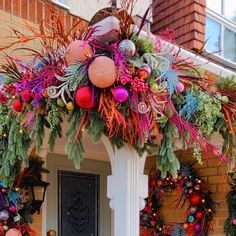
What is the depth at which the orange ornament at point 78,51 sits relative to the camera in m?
2.99

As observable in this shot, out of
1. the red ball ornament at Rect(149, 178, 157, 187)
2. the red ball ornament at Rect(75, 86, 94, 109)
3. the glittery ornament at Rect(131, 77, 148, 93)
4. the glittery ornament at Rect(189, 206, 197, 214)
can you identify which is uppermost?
the glittery ornament at Rect(131, 77, 148, 93)

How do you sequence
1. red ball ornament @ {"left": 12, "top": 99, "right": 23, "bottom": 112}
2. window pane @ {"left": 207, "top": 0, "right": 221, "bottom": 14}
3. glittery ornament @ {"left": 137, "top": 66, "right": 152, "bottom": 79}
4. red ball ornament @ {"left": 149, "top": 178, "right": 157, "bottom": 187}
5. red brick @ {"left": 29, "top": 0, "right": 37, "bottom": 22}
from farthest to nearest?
window pane @ {"left": 207, "top": 0, "right": 221, "bottom": 14}, red ball ornament @ {"left": 149, "top": 178, "right": 157, "bottom": 187}, red brick @ {"left": 29, "top": 0, "right": 37, "bottom": 22}, red ball ornament @ {"left": 12, "top": 99, "right": 23, "bottom": 112}, glittery ornament @ {"left": 137, "top": 66, "right": 152, "bottom": 79}

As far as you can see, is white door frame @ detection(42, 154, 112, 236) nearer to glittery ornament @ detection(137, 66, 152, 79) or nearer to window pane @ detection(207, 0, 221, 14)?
glittery ornament @ detection(137, 66, 152, 79)

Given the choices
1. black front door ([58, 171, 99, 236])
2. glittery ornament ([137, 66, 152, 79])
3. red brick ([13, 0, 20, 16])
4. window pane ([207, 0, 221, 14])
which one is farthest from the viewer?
window pane ([207, 0, 221, 14])

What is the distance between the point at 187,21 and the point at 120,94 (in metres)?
3.63

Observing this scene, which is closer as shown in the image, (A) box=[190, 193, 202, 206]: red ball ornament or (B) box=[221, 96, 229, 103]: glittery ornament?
(B) box=[221, 96, 229, 103]: glittery ornament

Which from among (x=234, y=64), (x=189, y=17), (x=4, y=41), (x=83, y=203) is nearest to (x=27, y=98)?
(x=4, y=41)

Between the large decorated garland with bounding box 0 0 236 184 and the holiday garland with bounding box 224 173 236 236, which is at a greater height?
the large decorated garland with bounding box 0 0 236 184

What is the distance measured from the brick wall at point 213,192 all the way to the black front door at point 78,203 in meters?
0.88

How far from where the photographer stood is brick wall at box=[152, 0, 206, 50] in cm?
609

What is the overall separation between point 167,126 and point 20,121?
3.34ft

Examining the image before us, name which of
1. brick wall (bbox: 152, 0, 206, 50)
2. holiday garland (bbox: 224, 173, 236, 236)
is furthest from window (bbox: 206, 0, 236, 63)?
holiday garland (bbox: 224, 173, 236, 236)

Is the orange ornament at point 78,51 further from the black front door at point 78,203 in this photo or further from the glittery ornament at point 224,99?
the black front door at point 78,203

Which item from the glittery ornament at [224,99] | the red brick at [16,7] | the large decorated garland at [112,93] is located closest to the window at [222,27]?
the red brick at [16,7]
